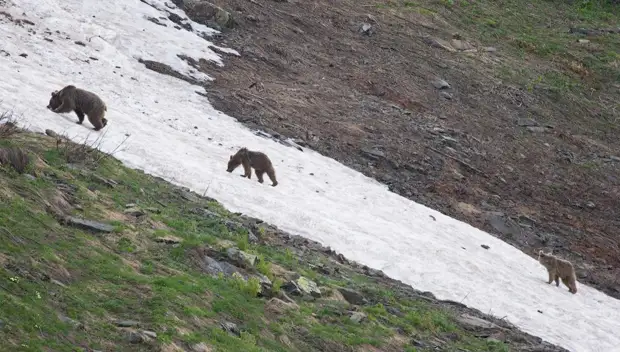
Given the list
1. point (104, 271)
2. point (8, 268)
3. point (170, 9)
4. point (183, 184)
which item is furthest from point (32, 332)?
point (170, 9)

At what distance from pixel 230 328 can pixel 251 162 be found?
10842 millimetres

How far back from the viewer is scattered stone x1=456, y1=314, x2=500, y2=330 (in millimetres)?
16214

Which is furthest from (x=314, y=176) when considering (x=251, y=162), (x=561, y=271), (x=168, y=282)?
(x=168, y=282)

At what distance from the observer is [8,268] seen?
31.3ft

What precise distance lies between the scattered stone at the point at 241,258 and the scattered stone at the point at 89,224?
2097mm

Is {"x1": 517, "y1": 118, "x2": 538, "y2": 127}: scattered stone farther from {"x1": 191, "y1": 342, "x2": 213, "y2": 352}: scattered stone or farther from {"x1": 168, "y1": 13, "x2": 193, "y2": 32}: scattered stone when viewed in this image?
{"x1": 191, "y1": 342, "x2": 213, "y2": 352}: scattered stone

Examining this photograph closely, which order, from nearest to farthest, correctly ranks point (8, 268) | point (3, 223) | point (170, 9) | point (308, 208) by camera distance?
point (8, 268) < point (3, 223) < point (308, 208) < point (170, 9)

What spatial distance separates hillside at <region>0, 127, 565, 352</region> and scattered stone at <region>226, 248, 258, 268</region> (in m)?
0.03

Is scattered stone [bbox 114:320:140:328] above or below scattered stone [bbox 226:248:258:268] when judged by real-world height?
above

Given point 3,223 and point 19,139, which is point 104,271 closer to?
point 3,223

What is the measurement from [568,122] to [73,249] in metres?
29.0

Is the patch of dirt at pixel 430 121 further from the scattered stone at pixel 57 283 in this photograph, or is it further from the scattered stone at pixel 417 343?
the scattered stone at pixel 57 283

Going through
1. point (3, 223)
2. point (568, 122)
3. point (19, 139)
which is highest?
point (3, 223)

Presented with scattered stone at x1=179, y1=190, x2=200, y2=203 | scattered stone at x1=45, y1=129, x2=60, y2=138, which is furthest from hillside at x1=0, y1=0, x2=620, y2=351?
scattered stone at x1=45, y1=129, x2=60, y2=138
